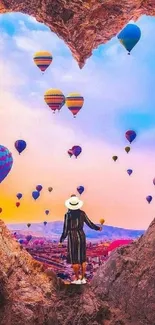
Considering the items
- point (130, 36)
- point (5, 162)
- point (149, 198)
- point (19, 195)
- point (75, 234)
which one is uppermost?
point (130, 36)

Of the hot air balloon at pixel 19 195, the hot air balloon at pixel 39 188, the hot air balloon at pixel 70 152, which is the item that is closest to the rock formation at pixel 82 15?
the hot air balloon at pixel 70 152

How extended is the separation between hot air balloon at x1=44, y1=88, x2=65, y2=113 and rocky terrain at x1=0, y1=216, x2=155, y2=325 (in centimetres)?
901

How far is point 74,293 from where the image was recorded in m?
10.5

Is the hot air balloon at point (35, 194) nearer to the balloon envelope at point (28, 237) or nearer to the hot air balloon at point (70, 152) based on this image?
the balloon envelope at point (28, 237)

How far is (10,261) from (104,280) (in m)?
2.14

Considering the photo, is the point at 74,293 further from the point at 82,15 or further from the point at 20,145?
the point at 20,145

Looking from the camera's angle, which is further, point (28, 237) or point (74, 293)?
point (28, 237)

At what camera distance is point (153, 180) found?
74.8 feet

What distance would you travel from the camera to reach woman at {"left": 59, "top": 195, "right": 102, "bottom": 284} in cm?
1039

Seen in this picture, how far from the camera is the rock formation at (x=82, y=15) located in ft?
36.0

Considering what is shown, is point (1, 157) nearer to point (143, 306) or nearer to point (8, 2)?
point (8, 2)

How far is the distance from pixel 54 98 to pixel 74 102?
0.72 meters

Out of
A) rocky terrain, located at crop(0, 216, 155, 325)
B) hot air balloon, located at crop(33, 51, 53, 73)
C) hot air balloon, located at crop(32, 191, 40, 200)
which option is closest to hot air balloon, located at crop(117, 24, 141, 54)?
hot air balloon, located at crop(33, 51, 53, 73)

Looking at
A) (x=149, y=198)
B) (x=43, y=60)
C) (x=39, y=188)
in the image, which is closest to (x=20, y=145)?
(x=43, y=60)
